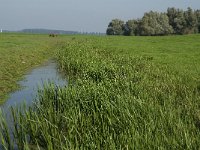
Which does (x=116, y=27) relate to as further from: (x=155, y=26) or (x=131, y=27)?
(x=155, y=26)

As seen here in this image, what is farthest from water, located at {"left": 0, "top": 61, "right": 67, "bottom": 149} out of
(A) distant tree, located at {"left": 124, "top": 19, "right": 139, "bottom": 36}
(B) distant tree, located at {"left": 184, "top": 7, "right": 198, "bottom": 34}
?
(A) distant tree, located at {"left": 124, "top": 19, "right": 139, "bottom": 36}

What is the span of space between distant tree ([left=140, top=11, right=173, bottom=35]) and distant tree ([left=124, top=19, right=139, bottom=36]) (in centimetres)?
504

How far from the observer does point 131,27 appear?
14750 cm

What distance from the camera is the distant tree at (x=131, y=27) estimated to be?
138688 mm

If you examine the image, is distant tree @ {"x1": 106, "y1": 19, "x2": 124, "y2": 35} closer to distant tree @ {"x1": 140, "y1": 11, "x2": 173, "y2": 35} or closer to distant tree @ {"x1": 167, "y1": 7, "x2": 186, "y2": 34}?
distant tree @ {"x1": 167, "y1": 7, "x2": 186, "y2": 34}

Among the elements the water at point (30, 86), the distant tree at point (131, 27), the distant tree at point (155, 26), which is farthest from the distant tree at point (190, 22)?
the water at point (30, 86)

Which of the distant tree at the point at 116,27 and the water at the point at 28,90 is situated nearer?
the water at the point at 28,90

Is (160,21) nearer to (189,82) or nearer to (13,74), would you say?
(13,74)

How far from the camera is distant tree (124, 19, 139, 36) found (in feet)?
455

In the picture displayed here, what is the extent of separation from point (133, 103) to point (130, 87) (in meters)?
2.30

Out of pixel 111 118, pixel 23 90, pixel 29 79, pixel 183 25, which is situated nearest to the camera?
pixel 111 118

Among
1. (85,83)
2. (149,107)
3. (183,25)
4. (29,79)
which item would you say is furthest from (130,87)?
(183,25)

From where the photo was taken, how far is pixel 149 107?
10477mm

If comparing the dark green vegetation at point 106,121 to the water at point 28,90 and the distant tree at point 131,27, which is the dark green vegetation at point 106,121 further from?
the distant tree at point 131,27
